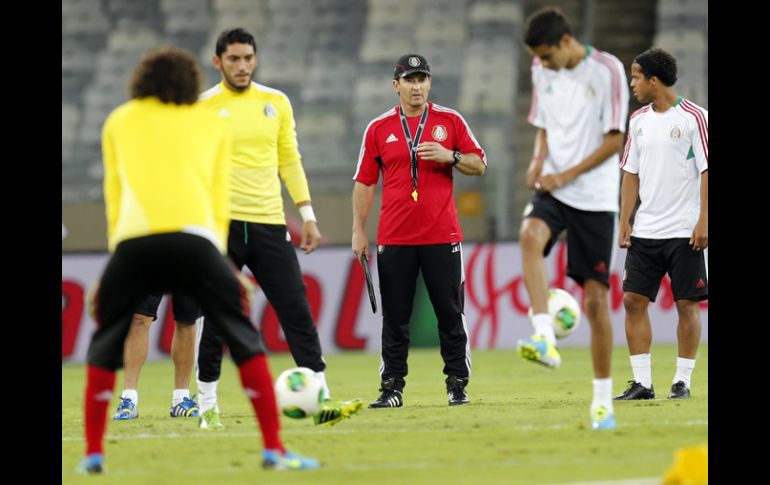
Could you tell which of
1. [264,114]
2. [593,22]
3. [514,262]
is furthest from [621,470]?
[593,22]

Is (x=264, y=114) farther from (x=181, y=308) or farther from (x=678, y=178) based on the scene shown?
(x=678, y=178)

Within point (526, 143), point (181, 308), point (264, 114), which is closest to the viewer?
point (264, 114)

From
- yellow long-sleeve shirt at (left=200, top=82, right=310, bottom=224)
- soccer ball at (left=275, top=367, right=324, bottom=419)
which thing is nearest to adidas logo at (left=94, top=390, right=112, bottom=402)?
soccer ball at (left=275, top=367, right=324, bottom=419)

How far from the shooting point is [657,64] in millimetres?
8656

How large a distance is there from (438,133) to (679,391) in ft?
7.86

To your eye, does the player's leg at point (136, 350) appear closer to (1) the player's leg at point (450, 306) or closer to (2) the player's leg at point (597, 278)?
(1) the player's leg at point (450, 306)

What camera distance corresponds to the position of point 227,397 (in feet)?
35.1

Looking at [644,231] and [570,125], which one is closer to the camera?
[570,125]

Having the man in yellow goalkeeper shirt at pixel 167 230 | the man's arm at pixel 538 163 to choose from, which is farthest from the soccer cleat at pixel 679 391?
the man in yellow goalkeeper shirt at pixel 167 230

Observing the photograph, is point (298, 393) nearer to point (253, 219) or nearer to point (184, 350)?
point (253, 219)

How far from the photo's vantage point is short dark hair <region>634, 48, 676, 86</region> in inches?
340

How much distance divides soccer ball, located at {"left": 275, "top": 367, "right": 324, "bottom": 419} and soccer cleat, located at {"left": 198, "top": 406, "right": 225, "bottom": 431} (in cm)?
65

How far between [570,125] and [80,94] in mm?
15755

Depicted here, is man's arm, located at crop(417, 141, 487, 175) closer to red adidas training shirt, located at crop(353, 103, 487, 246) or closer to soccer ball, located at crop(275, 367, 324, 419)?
red adidas training shirt, located at crop(353, 103, 487, 246)
